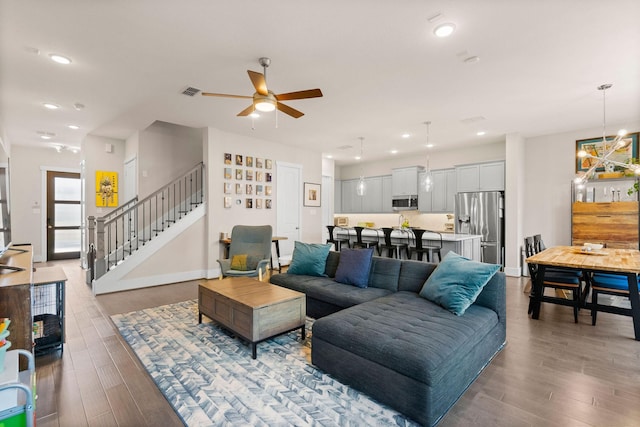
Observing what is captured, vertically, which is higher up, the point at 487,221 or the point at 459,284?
the point at 487,221

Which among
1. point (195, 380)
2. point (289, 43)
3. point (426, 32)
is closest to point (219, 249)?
point (195, 380)

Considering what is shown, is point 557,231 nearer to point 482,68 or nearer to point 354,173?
point 482,68

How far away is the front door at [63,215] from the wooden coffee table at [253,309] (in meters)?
7.30

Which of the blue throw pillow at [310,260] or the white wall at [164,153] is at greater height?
the white wall at [164,153]

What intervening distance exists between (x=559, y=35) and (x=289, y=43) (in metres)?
2.51

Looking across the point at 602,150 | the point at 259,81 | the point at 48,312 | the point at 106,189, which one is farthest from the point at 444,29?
the point at 106,189

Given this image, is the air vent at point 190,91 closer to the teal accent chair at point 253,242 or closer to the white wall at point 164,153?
the teal accent chair at point 253,242

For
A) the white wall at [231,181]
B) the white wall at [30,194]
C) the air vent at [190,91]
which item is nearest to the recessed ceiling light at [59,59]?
the air vent at [190,91]

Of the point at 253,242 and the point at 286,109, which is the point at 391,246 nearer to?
the point at 253,242

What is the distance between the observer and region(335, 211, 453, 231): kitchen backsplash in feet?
26.2

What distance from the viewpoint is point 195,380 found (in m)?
2.31

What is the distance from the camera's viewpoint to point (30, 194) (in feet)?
24.9

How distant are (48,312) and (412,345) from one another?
348cm

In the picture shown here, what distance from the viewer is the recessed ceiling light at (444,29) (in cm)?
261
